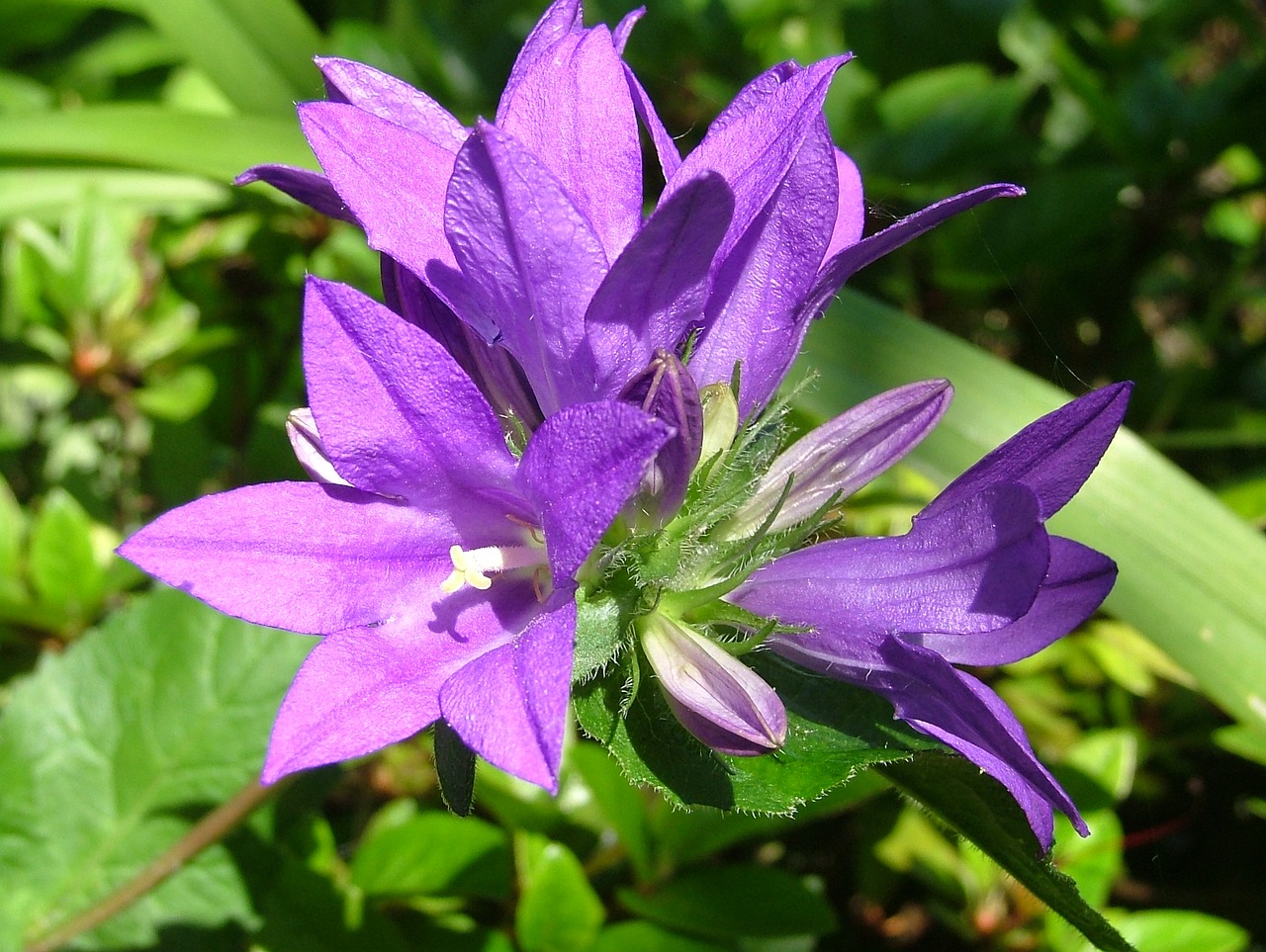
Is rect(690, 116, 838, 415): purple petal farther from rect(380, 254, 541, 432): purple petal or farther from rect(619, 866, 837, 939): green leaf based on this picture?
rect(619, 866, 837, 939): green leaf

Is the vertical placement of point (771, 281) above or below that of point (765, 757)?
above

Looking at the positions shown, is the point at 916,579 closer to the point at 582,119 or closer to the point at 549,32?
the point at 582,119

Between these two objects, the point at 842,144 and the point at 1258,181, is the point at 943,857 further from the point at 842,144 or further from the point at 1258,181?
the point at 1258,181

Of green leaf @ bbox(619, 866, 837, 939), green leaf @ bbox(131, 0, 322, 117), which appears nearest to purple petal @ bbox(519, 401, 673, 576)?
green leaf @ bbox(619, 866, 837, 939)

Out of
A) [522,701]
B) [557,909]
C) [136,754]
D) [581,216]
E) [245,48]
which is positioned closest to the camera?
[522,701]

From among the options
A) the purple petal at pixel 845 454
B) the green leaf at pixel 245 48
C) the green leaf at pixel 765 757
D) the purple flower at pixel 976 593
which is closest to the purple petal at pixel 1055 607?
the purple flower at pixel 976 593

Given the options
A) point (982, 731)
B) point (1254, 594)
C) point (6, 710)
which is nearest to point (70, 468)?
point (6, 710)

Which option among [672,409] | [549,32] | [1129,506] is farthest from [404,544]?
[1129,506]
